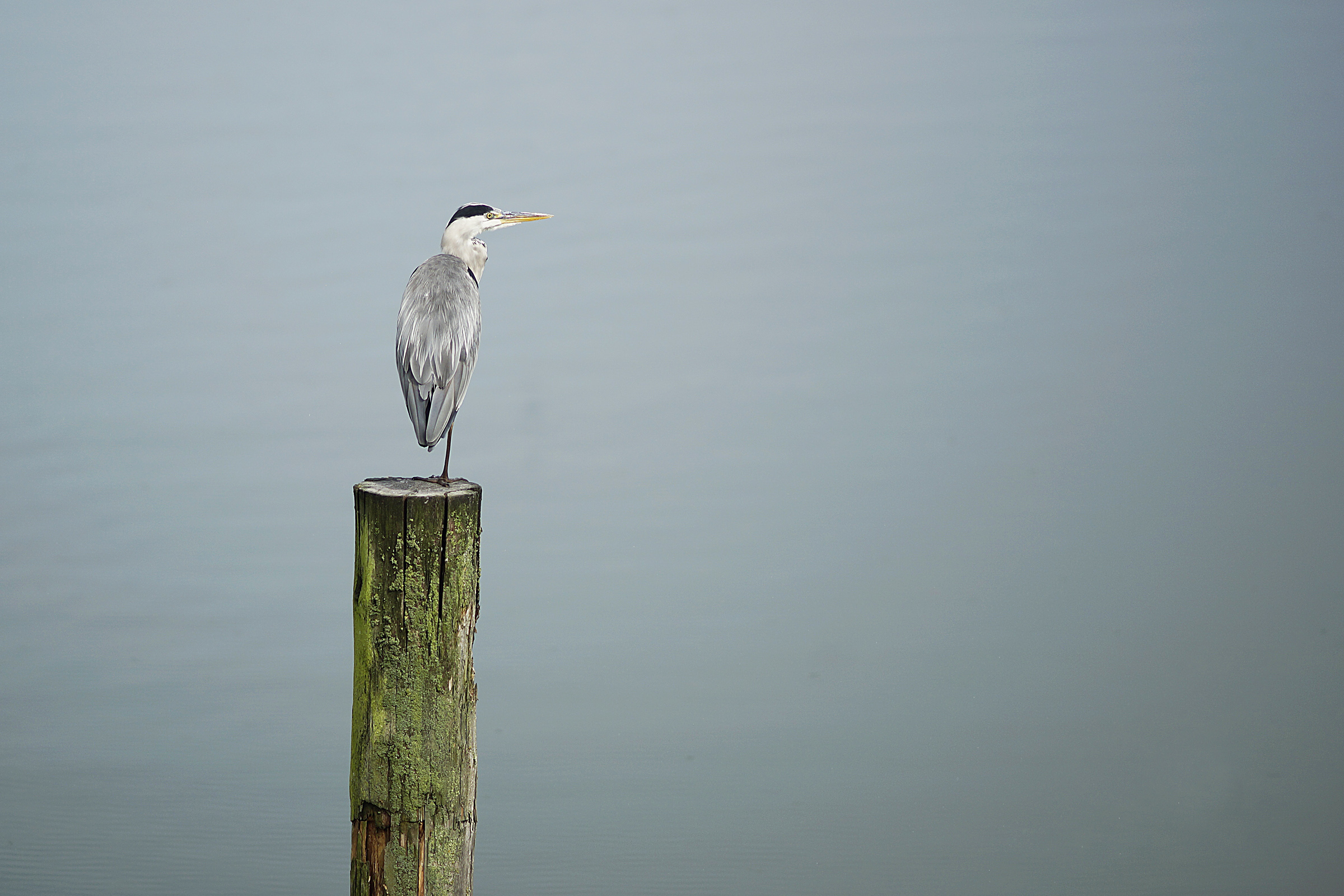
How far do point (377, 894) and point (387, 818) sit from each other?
12cm

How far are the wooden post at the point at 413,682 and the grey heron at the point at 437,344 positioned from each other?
349 mm

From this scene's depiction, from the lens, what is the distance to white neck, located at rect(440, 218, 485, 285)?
2.01 metres

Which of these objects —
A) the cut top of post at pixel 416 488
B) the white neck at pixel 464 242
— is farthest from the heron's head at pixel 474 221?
the cut top of post at pixel 416 488

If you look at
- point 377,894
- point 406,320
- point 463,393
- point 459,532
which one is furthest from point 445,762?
point 406,320

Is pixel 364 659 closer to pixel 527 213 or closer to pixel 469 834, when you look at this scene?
pixel 469 834

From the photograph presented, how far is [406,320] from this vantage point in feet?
5.89

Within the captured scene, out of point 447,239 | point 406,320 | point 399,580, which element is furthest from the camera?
point 447,239

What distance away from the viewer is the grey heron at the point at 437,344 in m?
1.76

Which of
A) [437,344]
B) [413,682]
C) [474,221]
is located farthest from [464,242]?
[413,682]

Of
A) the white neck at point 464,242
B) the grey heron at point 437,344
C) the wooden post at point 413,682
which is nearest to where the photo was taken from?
the wooden post at point 413,682

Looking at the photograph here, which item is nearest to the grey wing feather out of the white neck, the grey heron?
the grey heron

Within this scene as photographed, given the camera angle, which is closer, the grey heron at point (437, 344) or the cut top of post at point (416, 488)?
the cut top of post at point (416, 488)

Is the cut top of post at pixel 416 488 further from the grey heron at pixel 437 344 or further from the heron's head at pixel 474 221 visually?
the heron's head at pixel 474 221

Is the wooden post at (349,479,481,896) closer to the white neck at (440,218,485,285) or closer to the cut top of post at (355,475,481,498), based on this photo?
the cut top of post at (355,475,481,498)
